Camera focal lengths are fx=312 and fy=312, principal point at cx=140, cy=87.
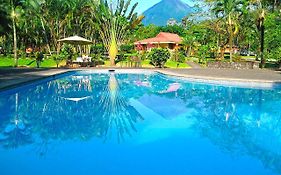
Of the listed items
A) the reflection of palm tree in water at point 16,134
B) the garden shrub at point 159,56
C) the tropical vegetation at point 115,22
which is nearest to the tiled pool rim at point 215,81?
the reflection of palm tree in water at point 16,134

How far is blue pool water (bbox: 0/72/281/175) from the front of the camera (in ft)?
18.0

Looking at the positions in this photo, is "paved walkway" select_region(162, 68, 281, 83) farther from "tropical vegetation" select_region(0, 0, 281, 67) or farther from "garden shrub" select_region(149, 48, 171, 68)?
"garden shrub" select_region(149, 48, 171, 68)

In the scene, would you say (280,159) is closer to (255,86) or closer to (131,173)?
(131,173)

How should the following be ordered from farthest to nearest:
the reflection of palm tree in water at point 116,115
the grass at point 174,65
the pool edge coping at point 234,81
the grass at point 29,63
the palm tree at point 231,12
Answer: the grass at point 174,65 < the palm tree at point 231,12 < the grass at point 29,63 < the pool edge coping at point 234,81 < the reflection of palm tree in water at point 116,115

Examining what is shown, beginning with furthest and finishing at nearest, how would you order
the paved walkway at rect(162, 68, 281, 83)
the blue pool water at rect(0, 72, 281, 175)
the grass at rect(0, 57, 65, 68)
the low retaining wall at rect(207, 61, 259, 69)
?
the grass at rect(0, 57, 65, 68) → the low retaining wall at rect(207, 61, 259, 69) → the paved walkway at rect(162, 68, 281, 83) → the blue pool water at rect(0, 72, 281, 175)

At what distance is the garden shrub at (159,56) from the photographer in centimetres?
2659

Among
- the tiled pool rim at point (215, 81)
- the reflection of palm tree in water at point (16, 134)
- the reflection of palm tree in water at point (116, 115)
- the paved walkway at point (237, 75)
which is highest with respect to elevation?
the paved walkway at point (237, 75)

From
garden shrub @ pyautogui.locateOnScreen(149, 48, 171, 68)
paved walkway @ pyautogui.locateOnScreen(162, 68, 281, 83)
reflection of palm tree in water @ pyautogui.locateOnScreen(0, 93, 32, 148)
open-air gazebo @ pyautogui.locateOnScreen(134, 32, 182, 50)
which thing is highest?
open-air gazebo @ pyautogui.locateOnScreen(134, 32, 182, 50)

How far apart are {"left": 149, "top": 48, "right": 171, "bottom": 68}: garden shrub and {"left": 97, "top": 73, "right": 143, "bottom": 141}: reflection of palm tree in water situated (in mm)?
12566

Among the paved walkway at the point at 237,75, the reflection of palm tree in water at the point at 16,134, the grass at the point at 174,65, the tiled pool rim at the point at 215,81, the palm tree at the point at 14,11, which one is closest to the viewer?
the reflection of palm tree in water at the point at 16,134

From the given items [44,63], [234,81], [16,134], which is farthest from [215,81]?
[44,63]

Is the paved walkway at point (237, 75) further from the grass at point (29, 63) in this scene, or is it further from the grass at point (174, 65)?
the grass at point (29, 63)

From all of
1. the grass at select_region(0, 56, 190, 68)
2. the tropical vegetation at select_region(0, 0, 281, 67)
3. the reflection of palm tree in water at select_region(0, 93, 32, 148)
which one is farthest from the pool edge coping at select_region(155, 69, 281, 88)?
the reflection of palm tree in water at select_region(0, 93, 32, 148)

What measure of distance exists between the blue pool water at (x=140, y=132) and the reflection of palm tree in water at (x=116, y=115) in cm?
3
